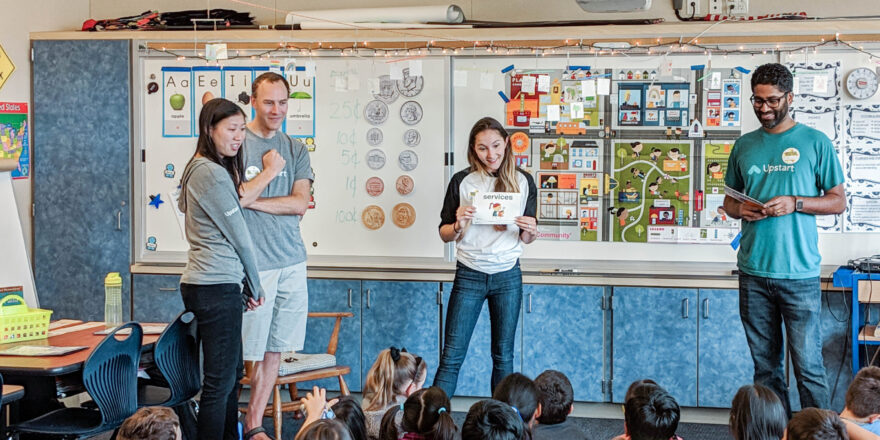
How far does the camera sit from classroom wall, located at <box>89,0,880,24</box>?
5469mm

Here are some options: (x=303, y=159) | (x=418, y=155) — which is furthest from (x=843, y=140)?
(x=303, y=159)

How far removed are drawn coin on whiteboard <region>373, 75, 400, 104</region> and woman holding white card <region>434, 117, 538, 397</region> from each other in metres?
1.21

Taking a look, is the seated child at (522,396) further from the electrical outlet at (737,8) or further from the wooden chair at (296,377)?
the electrical outlet at (737,8)

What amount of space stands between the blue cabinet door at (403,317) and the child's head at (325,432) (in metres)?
2.86

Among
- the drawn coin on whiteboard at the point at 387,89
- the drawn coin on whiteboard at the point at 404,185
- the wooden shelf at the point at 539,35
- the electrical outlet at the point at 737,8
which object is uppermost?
the electrical outlet at the point at 737,8

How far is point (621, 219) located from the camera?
536cm

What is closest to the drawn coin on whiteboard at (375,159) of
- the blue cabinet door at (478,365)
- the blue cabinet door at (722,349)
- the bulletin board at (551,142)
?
the bulletin board at (551,142)

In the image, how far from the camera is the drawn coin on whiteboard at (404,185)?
18.1 feet

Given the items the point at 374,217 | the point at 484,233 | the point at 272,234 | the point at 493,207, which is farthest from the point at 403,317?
the point at 272,234

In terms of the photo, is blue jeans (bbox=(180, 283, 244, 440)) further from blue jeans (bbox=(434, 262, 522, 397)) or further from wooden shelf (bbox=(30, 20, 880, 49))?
wooden shelf (bbox=(30, 20, 880, 49))

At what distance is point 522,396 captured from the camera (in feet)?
10.3

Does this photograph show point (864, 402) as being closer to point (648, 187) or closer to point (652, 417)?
point (652, 417)

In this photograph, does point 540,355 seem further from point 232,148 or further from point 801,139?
point 232,148

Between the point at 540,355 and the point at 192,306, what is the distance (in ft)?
7.48
